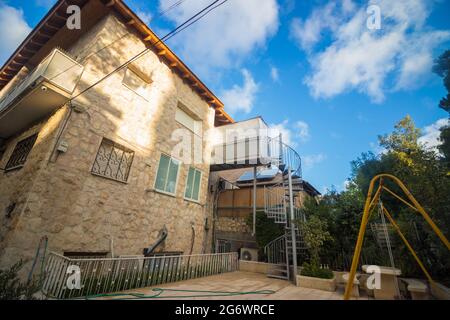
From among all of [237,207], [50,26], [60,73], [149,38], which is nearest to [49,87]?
[60,73]

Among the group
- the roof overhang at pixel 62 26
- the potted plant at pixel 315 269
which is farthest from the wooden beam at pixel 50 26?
the potted plant at pixel 315 269

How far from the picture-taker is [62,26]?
691 cm

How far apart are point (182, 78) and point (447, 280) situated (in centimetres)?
1115

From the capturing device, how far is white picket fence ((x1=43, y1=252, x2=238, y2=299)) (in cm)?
340

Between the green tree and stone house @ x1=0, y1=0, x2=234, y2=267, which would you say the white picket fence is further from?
the green tree

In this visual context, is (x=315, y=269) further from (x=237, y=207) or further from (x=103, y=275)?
(x=103, y=275)

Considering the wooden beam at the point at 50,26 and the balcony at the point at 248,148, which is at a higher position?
the wooden beam at the point at 50,26

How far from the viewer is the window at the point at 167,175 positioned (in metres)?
6.92

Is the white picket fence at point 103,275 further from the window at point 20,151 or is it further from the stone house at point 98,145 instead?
the window at point 20,151

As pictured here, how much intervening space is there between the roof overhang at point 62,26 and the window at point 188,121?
164 cm

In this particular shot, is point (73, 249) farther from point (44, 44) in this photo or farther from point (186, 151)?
point (44, 44)

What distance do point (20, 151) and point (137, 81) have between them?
4533mm

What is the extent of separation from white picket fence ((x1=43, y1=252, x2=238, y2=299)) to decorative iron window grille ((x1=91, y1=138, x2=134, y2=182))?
7.48 ft

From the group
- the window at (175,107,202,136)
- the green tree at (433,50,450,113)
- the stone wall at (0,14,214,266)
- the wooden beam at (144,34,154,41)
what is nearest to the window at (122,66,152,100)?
the stone wall at (0,14,214,266)
